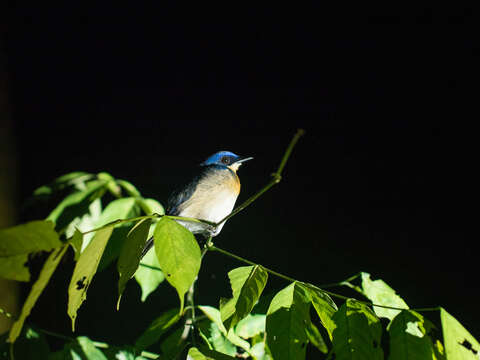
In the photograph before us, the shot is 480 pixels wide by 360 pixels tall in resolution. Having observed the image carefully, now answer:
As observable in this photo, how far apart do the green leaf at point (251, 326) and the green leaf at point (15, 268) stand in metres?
0.66

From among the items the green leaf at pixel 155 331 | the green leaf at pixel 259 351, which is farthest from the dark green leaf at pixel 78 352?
the green leaf at pixel 259 351

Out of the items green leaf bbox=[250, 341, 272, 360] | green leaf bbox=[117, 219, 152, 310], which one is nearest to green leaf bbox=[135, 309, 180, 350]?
green leaf bbox=[250, 341, 272, 360]

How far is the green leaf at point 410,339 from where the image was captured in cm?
80

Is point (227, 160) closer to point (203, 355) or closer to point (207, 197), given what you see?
point (207, 197)

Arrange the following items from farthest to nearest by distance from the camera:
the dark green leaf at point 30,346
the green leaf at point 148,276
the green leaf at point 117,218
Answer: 1. the green leaf at point 148,276
2. the green leaf at point 117,218
3. the dark green leaf at point 30,346

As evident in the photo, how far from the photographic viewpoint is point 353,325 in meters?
0.79

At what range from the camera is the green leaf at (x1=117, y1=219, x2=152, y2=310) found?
0.70 m

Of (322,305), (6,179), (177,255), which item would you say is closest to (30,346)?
(177,255)

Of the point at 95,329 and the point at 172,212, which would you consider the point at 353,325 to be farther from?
the point at 95,329

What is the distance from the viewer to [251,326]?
3.89 feet

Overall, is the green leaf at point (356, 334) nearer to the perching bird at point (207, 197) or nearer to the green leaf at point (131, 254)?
the green leaf at point (131, 254)

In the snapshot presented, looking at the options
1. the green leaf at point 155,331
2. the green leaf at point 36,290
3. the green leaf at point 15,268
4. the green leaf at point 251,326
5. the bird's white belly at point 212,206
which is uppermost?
the green leaf at point 15,268

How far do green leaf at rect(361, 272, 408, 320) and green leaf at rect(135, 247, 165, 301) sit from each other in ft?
2.45

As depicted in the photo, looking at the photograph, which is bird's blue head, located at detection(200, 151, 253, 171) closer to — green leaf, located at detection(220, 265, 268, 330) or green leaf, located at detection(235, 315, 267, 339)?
green leaf, located at detection(235, 315, 267, 339)
